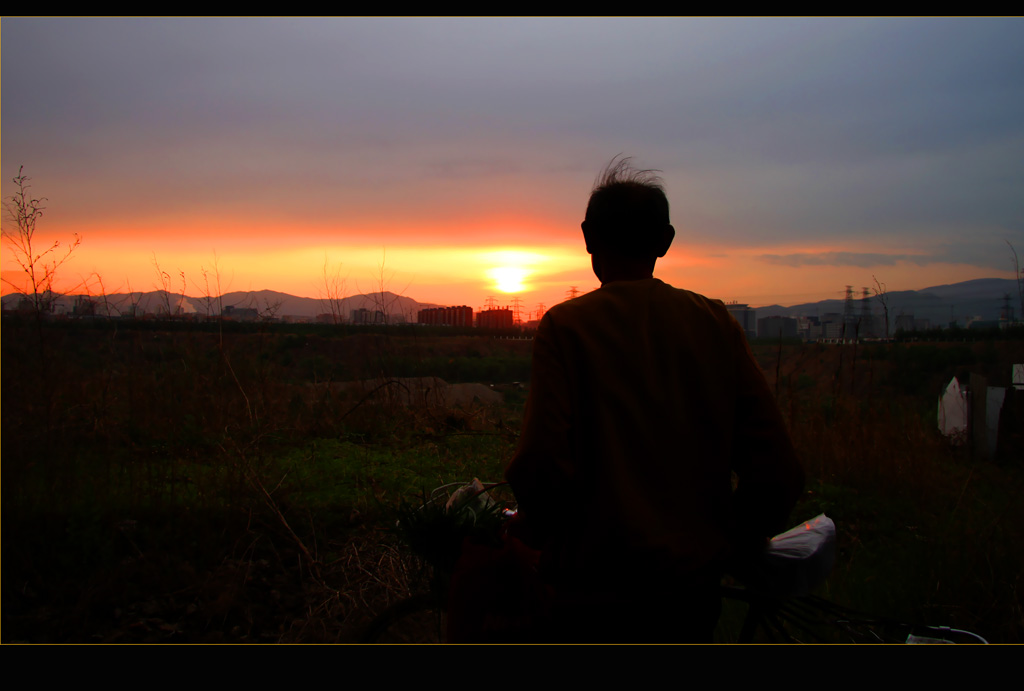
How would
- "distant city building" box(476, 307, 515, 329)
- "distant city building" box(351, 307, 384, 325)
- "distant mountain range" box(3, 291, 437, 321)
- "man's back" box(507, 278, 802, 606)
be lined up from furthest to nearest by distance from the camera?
"distant city building" box(476, 307, 515, 329)
"distant city building" box(351, 307, 384, 325)
"distant mountain range" box(3, 291, 437, 321)
"man's back" box(507, 278, 802, 606)

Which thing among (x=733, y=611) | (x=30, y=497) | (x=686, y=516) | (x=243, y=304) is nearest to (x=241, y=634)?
(x=30, y=497)

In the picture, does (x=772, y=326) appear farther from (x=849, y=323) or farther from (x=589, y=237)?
(x=589, y=237)

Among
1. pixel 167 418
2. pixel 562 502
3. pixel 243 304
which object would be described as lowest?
pixel 167 418

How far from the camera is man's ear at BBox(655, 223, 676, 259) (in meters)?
1.62

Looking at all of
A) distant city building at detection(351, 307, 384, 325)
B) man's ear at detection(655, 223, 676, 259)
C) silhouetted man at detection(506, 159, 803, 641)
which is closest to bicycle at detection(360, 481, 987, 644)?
silhouetted man at detection(506, 159, 803, 641)

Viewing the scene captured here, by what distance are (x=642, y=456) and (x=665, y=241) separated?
1.92 feet

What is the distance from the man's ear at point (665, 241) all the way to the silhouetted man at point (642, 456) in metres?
0.06

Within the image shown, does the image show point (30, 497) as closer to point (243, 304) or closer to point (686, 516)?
point (243, 304)

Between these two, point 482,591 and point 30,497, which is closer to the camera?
point 482,591

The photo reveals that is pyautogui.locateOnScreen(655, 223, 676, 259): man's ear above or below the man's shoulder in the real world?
above

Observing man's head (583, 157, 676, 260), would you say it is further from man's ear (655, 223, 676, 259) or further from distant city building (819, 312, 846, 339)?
distant city building (819, 312, 846, 339)

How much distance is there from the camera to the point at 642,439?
144 cm

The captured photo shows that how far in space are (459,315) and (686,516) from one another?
22.3 metres

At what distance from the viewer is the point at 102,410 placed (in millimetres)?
5211
